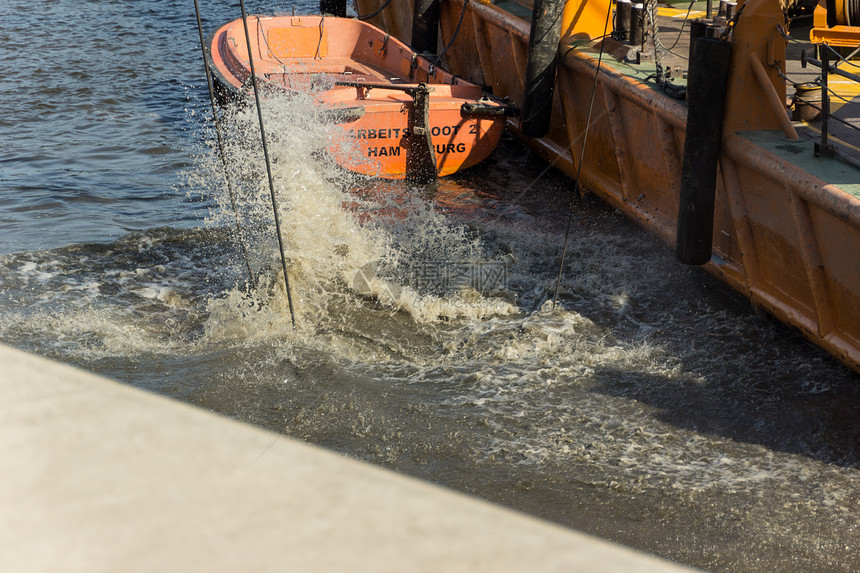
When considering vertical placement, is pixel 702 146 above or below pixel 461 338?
above

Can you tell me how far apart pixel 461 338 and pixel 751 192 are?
2275 millimetres

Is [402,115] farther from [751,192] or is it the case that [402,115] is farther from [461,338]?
[751,192]

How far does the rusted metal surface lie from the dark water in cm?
30

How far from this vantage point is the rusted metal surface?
4824 mm

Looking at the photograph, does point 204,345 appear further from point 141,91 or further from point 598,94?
point 141,91

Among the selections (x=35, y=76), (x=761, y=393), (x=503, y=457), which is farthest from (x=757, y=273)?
(x=35, y=76)

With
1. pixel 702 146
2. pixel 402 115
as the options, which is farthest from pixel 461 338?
pixel 402 115

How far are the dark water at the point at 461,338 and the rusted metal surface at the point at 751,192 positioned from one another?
303 mm

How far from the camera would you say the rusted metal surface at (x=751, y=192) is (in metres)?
4.82

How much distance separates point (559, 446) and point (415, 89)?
5.24m

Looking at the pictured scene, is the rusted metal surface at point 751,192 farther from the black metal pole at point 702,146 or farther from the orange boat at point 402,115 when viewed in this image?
the orange boat at point 402,115

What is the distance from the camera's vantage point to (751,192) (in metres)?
5.54

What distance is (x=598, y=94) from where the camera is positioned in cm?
759

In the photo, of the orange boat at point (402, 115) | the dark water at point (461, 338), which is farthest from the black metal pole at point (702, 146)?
the orange boat at point (402, 115)
